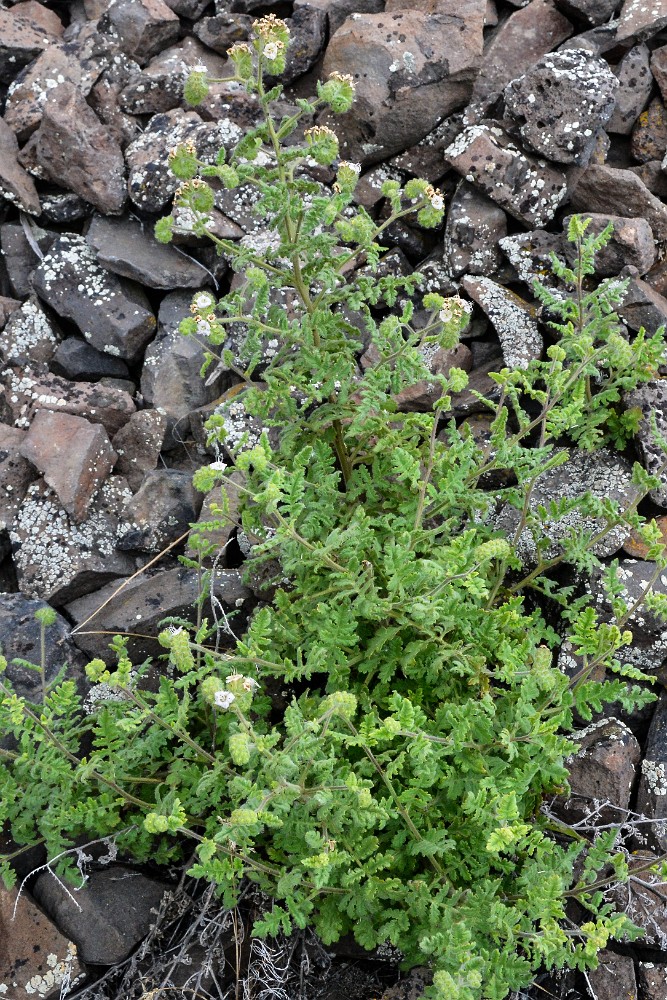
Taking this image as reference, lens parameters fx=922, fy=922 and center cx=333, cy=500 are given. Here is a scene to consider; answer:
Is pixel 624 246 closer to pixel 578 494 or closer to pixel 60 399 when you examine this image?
pixel 578 494

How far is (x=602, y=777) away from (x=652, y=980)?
0.74m

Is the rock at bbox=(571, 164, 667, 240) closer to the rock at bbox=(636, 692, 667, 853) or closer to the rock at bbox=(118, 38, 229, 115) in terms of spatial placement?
the rock at bbox=(118, 38, 229, 115)

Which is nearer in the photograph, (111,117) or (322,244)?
(322,244)

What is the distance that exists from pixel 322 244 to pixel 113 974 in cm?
294

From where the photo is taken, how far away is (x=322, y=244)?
11.2 feet

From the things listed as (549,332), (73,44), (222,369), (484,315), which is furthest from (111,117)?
(549,332)

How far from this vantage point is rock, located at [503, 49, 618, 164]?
14.6ft

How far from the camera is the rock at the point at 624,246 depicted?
4.25 meters

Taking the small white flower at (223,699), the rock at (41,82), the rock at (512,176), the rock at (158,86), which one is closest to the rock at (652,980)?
the small white flower at (223,699)

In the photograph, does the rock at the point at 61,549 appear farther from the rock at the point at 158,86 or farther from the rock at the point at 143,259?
the rock at the point at 158,86

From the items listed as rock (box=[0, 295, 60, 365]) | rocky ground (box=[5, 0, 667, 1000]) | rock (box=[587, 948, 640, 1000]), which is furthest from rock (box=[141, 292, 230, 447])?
rock (box=[587, 948, 640, 1000])

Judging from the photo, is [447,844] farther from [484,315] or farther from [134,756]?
[484,315]

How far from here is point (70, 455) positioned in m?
4.46

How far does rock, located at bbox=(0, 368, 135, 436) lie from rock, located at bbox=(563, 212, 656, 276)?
2393 millimetres
